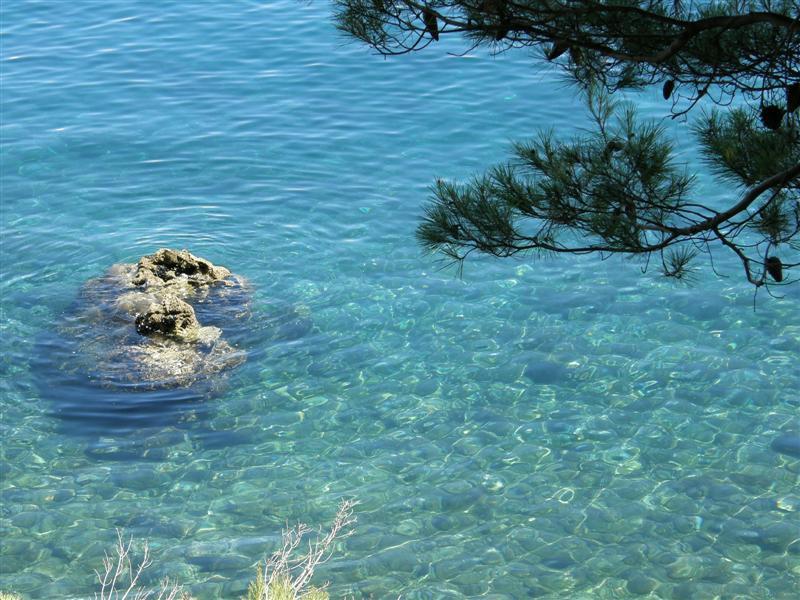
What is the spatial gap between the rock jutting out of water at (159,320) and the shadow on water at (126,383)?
14 millimetres

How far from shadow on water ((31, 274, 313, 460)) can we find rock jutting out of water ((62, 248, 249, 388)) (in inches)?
0.5

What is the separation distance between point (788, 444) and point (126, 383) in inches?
211

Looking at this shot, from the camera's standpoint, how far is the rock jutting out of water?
894 cm

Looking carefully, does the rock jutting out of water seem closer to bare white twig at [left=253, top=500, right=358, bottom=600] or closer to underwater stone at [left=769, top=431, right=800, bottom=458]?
bare white twig at [left=253, top=500, right=358, bottom=600]

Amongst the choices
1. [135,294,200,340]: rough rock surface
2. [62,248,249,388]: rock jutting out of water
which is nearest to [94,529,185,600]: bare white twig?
[62,248,249,388]: rock jutting out of water

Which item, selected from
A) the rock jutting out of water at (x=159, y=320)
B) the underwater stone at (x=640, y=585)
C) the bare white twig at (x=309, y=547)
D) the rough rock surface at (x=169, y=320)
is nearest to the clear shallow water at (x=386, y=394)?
the underwater stone at (x=640, y=585)

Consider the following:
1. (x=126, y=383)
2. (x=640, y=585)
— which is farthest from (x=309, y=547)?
(x=126, y=383)

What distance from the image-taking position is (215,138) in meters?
13.6

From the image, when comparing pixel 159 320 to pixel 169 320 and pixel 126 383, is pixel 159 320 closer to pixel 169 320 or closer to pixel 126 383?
pixel 169 320

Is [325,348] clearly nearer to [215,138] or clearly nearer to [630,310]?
[630,310]

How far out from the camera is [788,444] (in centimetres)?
802

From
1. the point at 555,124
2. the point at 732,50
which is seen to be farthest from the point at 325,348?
the point at 555,124

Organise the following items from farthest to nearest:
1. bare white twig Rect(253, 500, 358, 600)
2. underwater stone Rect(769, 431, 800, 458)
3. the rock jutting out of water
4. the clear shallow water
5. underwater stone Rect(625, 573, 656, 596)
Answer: the rock jutting out of water, underwater stone Rect(769, 431, 800, 458), the clear shallow water, underwater stone Rect(625, 573, 656, 596), bare white twig Rect(253, 500, 358, 600)

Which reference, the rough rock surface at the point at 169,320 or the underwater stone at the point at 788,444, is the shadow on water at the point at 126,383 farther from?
the underwater stone at the point at 788,444
